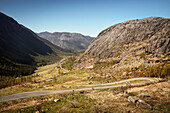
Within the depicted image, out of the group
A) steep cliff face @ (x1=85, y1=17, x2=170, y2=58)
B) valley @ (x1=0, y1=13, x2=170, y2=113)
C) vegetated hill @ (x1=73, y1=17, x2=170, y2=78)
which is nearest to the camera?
valley @ (x1=0, y1=13, x2=170, y2=113)

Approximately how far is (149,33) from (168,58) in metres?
61.9

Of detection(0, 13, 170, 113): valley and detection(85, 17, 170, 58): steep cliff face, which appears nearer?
detection(0, 13, 170, 113): valley

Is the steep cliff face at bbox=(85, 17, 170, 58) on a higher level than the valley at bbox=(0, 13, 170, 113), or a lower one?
higher

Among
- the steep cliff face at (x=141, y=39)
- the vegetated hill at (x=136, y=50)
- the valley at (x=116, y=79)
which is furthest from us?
the steep cliff face at (x=141, y=39)

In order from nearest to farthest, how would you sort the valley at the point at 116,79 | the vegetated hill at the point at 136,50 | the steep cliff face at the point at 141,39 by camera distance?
the valley at the point at 116,79, the vegetated hill at the point at 136,50, the steep cliff face at the point at 141,39

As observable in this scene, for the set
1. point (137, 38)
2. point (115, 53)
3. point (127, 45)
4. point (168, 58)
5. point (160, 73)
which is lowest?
point (160, 73)

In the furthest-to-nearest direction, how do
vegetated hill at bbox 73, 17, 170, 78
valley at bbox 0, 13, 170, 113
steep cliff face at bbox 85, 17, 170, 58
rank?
steep cliff face at bbox 85, 17, 170, 58 < vegetated hill at bbox 73, 17, 170, 78 < valley at bbox 0, 13, 170, 113

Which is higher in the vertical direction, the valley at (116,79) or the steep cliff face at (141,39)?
the steep cliff face at (141,39)

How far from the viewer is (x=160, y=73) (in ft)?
205

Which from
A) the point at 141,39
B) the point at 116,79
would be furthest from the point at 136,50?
the point at 116,79

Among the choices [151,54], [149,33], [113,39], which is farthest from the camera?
[113,39]

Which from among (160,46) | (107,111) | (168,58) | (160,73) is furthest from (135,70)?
(107,111)

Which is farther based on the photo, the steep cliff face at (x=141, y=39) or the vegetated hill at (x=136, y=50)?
the steep cliff face at (x=141, y=39)

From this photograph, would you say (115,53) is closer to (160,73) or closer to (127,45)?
(127,45)
